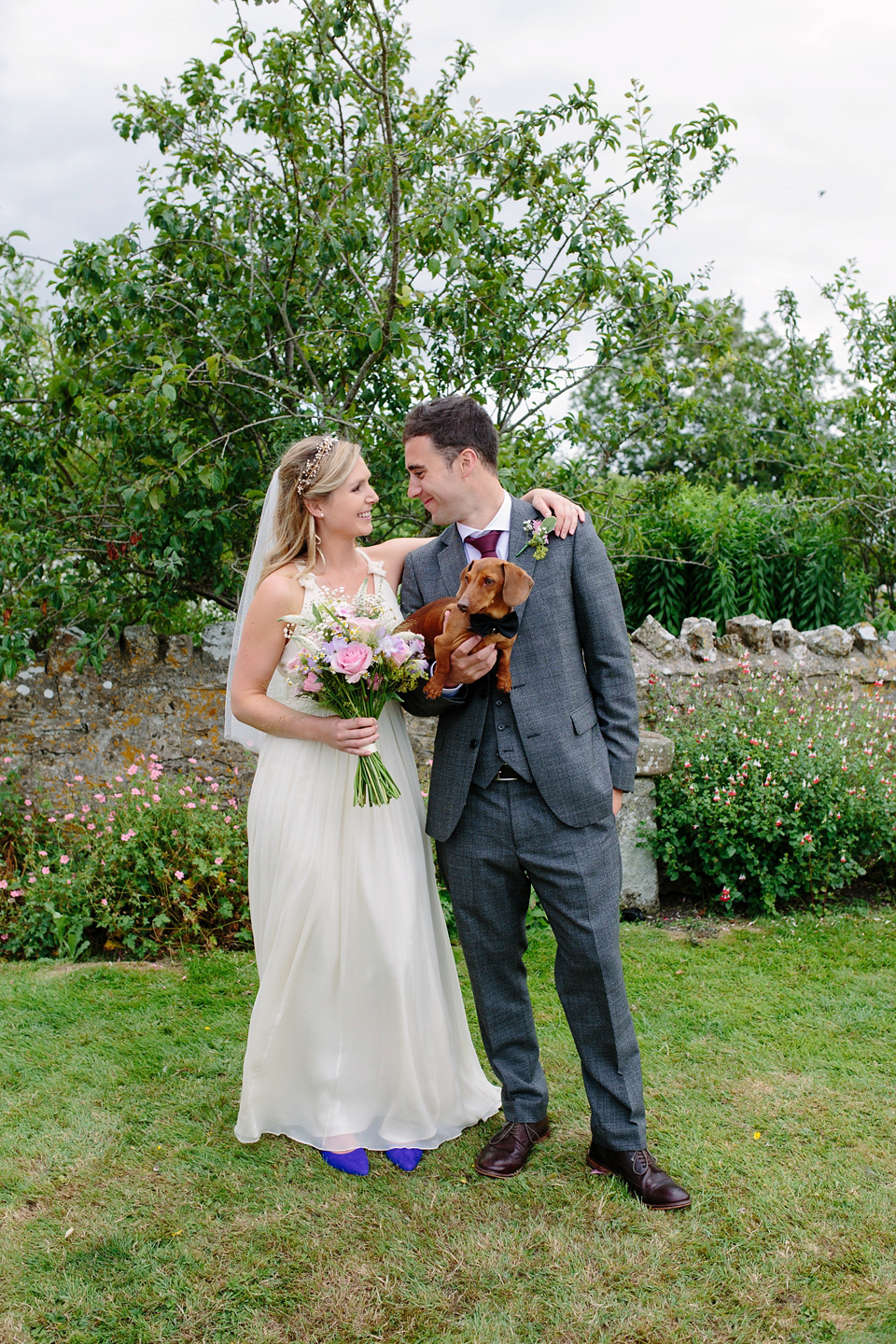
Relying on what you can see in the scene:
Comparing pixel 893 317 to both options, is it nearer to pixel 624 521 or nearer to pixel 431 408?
pixel 624 521

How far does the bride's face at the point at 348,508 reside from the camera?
10.7ft

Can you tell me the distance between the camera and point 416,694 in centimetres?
308

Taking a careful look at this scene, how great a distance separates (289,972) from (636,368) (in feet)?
13.2

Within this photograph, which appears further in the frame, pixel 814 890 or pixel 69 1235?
pixel 814 890

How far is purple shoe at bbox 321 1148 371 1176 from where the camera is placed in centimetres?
319

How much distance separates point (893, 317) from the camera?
27.8 ft

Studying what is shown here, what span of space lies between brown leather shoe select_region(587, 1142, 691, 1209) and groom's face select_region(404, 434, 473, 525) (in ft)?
7.06

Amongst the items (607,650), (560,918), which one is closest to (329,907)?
(560,918)

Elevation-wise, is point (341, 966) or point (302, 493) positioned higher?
point (302, 493)

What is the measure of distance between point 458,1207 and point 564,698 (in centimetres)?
168

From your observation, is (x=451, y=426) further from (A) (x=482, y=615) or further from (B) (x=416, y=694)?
(B) (x=416, y=694)

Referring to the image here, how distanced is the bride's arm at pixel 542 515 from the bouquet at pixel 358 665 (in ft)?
1.54

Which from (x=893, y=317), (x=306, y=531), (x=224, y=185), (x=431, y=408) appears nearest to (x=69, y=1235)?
(x=306, y=531)

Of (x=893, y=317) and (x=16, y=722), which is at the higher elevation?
(x=893, y=317)
